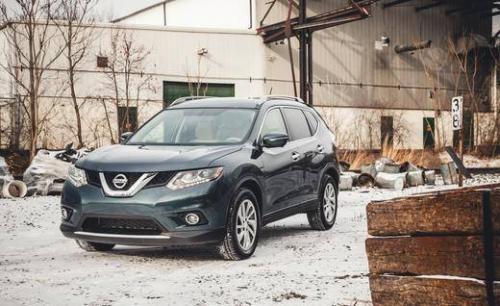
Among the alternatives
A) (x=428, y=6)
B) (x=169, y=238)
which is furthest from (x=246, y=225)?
(x=428, y=6)

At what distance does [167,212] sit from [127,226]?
47 centimetres

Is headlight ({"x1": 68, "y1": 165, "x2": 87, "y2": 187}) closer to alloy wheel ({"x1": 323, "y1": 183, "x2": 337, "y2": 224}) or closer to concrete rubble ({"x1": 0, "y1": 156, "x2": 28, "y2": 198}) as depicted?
alloy wheel ({"x1": 323, "y1": 183, "x2": 337, "y2": 224})

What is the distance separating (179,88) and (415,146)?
450 inches

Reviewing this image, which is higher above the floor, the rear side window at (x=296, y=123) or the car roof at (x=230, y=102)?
the car roof at (x=230, y=102)

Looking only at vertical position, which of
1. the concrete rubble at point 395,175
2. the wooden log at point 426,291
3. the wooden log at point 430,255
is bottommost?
the concrete rubble at point 395,175

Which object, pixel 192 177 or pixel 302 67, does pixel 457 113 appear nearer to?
pixel 192 177

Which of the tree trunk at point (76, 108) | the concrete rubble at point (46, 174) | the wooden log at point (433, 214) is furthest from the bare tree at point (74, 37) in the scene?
the wooden log at point (433, 214)

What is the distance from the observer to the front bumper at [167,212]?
22.7 feet

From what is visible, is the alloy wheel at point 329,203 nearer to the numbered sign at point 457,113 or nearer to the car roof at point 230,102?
the car roof at point 230,102

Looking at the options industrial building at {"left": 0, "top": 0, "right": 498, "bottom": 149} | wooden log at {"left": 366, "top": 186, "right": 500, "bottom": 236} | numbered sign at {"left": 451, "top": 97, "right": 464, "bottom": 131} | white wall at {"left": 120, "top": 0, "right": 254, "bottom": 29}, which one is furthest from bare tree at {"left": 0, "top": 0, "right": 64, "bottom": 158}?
wooden log at {"left": 366, "top": 186, "right": 500, "bottom": 236}

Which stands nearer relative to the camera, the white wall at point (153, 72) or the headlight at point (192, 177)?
the headlight at point (192, 177)


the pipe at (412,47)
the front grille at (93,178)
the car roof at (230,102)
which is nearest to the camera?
the front grille at (93,178)

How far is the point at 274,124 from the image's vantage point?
8727mm

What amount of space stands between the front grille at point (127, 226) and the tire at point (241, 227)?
0.75 metres
